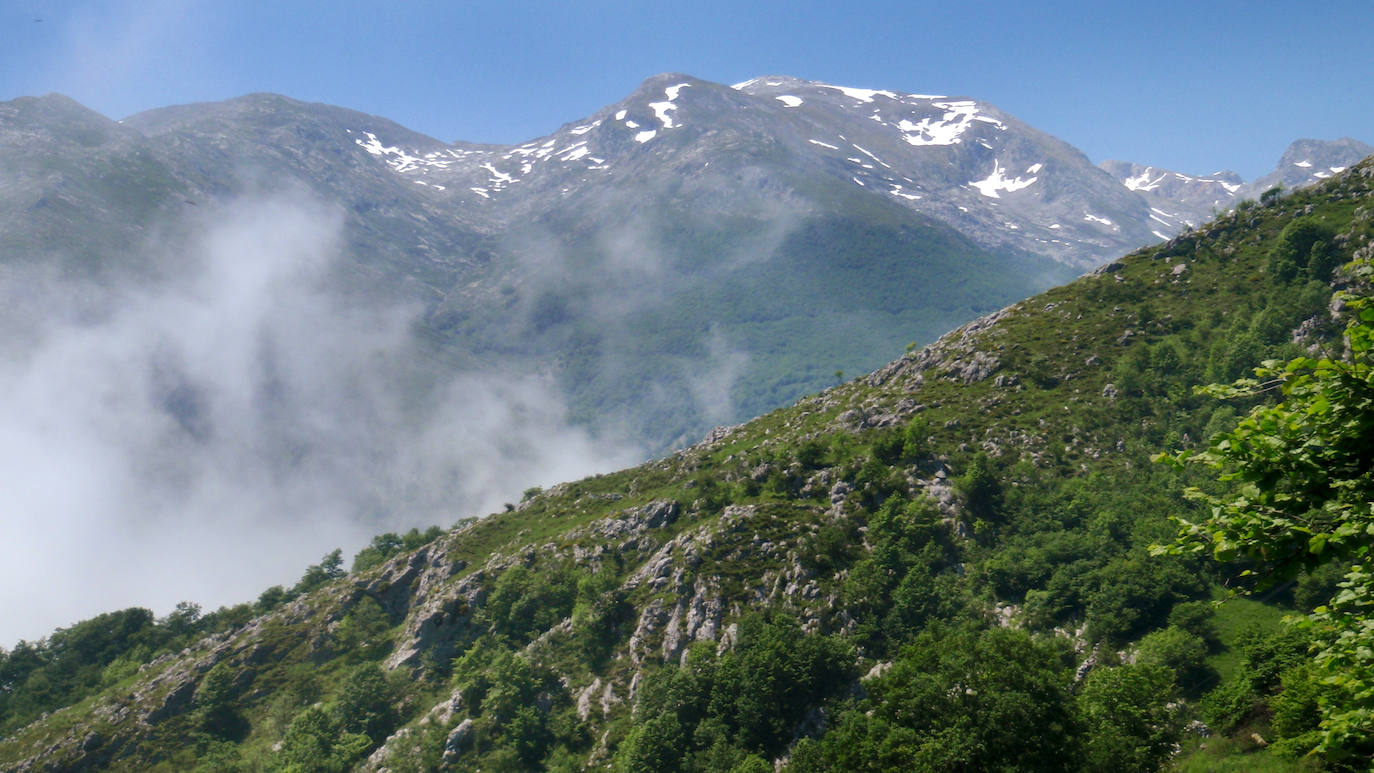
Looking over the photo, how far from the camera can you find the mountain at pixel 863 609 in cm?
4816

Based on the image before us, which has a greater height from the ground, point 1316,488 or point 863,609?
point 1316,488

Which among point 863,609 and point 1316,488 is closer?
point 1316,488

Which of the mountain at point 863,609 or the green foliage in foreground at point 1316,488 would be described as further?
the mountain at point 863,609

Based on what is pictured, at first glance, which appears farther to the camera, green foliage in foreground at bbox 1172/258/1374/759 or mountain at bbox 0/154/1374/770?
mountain at bbox 0/154/1374/770

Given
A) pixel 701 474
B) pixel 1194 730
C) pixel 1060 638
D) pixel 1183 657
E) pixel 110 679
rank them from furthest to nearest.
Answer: pixel 110 679, pixel 701 474, pixel 1060 638, pixel 1183 657, pixel 1194 730

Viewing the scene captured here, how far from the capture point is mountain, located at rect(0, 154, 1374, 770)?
48.2m

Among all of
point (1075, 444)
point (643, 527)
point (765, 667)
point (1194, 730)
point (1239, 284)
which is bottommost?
point (1194, 730)

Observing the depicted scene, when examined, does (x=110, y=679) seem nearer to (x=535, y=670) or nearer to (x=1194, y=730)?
(x=535, y=670)

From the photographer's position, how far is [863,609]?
86.7 metres

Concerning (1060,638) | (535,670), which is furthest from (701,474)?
(1060,638)

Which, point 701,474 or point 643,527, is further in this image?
point 701,474

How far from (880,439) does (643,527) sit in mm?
46008

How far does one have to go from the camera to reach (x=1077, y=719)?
44406 millimetres

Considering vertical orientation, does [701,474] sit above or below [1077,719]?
above
